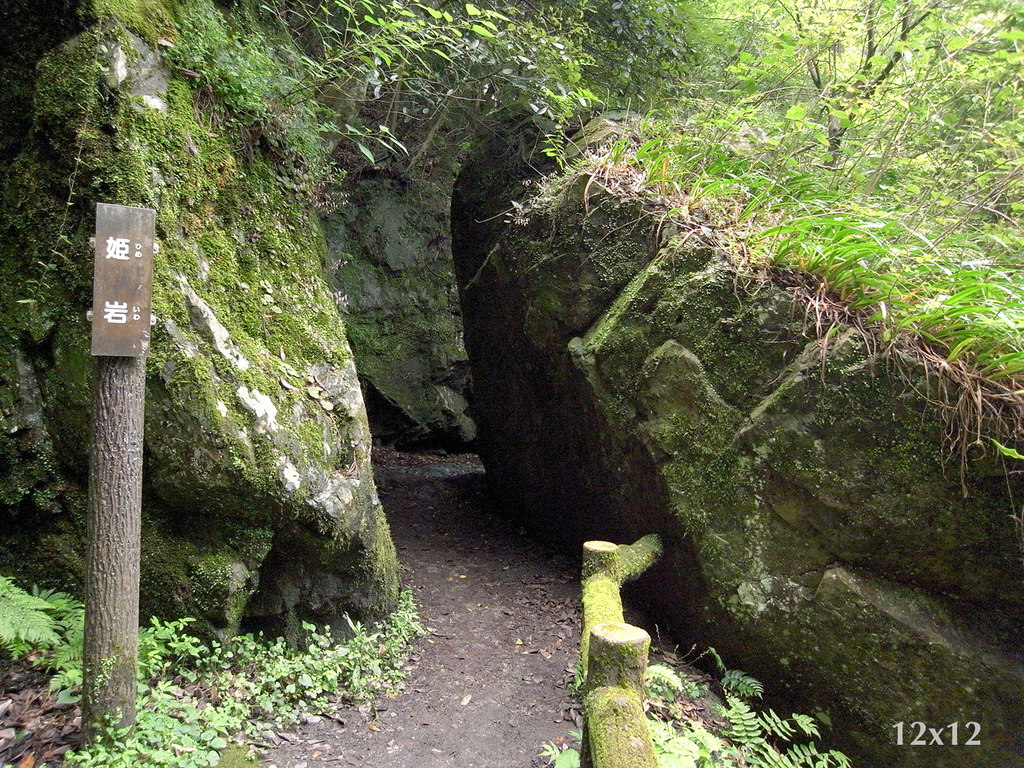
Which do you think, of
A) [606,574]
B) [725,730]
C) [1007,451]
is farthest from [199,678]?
[1007,451]

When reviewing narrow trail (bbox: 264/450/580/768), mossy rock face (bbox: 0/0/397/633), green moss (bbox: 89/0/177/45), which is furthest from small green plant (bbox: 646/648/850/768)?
green moss (bbox: 89/0/177/45)

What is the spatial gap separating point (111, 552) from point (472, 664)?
262cm

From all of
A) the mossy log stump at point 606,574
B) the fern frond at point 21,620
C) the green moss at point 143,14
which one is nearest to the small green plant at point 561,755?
the mossy log stump at point 606,574

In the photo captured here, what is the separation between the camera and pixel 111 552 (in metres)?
2.62

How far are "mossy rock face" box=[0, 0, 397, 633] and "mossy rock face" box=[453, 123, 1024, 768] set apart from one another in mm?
2468

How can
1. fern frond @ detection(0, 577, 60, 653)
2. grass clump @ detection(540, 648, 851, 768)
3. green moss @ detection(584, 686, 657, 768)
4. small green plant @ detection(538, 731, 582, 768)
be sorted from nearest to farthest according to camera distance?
1. green moss @ detection(584, 686, 657, 768)
2. fern frond @ detection(0, 577, 60, 653)
3. small green plant @ detection(538, 731, 582, 768)
4. grass clump @ detection(540, 648, 851, 768)

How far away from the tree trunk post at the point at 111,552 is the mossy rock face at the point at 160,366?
0.60 m

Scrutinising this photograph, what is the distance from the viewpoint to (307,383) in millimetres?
4094

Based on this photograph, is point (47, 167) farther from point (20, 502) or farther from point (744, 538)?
point (744, 538)

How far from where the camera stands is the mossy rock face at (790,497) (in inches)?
134

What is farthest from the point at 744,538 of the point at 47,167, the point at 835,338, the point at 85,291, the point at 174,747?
the point at 47,167

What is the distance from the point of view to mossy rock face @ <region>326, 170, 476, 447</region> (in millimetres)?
11211

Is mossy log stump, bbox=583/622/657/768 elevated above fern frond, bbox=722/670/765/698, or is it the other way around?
mossy log stump, bbox=583/622/657/768

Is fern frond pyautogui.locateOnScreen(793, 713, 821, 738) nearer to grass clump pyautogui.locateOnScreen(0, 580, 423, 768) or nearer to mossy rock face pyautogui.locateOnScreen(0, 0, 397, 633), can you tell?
grass clump pyautogui.locateOnScreen(0, 580, 423, 768)
